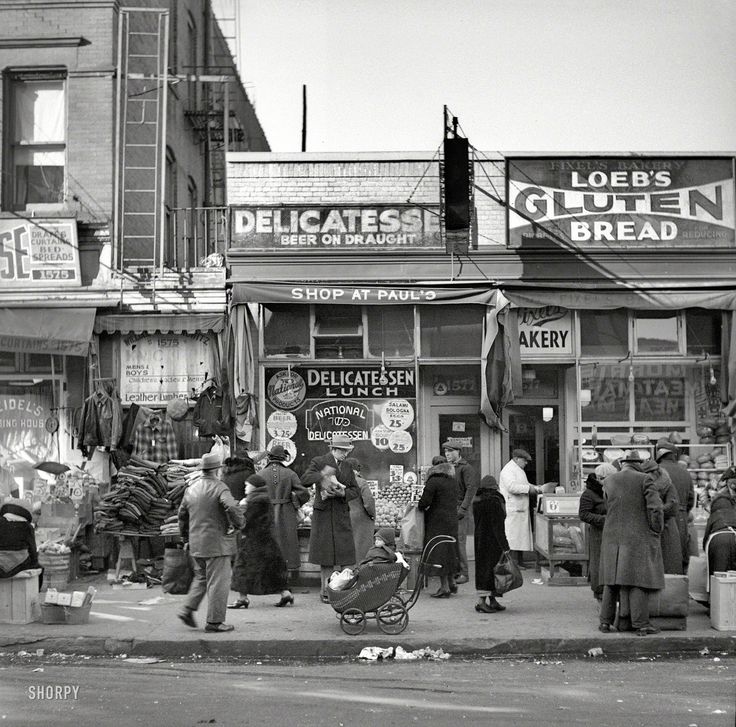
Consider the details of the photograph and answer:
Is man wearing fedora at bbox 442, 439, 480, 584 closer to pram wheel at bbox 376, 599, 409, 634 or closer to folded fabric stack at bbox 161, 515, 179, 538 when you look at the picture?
pram wheel at bbox 376, 599, 409, 634

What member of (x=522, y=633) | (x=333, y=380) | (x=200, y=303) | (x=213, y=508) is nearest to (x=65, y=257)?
(x=200, y=303)

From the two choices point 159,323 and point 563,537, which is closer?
point 563,537

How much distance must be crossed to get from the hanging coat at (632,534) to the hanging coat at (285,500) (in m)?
3.97

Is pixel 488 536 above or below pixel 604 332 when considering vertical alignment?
below

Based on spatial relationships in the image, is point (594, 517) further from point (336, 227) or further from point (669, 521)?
point (336, 227)

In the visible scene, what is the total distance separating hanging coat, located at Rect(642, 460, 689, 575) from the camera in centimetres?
1016

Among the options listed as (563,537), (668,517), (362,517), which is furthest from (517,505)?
(668,517)

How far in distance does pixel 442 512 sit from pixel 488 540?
1188mm

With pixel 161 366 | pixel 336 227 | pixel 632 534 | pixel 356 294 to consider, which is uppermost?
pixel 336 227

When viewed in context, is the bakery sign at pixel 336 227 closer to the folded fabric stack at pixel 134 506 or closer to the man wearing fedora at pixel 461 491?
the man wearing fedora at pixel 461 491

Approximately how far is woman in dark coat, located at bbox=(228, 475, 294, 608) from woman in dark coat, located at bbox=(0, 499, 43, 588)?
2.25m

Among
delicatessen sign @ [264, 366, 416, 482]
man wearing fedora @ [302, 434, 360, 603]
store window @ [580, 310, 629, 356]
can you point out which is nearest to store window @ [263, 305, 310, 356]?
delicatessen sign @ [264, 366, 416, 482]

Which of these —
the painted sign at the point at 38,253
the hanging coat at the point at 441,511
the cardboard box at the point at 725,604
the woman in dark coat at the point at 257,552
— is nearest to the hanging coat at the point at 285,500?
the woman in dark coat at the point at 257,552

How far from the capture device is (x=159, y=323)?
1430 centimetres
